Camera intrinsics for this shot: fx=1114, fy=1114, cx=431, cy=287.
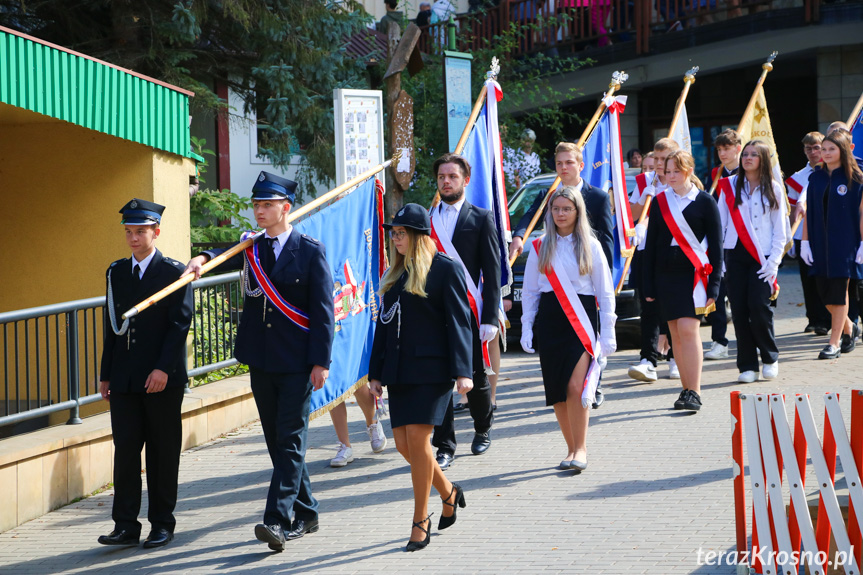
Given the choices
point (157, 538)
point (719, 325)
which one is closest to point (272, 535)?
point (157, 538)

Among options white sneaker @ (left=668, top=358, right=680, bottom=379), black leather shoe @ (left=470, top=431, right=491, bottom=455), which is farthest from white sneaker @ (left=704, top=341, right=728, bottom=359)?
black leather shoe @ (left=470, top=431, right=491, bottom=455)

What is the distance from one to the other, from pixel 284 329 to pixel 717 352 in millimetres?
6393

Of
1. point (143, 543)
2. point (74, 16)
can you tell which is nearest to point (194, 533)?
point (143, 543)

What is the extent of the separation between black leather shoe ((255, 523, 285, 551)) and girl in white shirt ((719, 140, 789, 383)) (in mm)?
5213

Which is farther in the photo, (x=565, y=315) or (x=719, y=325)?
(x=719, y=325)

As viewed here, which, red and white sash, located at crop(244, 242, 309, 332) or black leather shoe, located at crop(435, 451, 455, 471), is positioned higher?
red and white sash, located at crop(244, 242, 309, 332)

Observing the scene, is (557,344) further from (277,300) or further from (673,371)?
(673,371)

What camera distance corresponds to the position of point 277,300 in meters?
5.88

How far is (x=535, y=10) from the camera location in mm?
22156

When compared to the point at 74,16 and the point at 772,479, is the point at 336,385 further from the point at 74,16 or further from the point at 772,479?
the point at 74,16

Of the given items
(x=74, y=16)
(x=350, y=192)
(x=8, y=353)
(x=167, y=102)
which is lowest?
(x=8, y=353)

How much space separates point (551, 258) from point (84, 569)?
3.33 meters

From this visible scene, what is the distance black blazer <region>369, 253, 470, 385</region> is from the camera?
5.72 m

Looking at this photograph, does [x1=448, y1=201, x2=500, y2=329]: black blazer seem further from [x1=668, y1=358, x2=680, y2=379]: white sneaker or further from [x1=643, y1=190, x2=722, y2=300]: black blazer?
[x1=668, y1=358, x2=680, y2=379]: white sneaker
